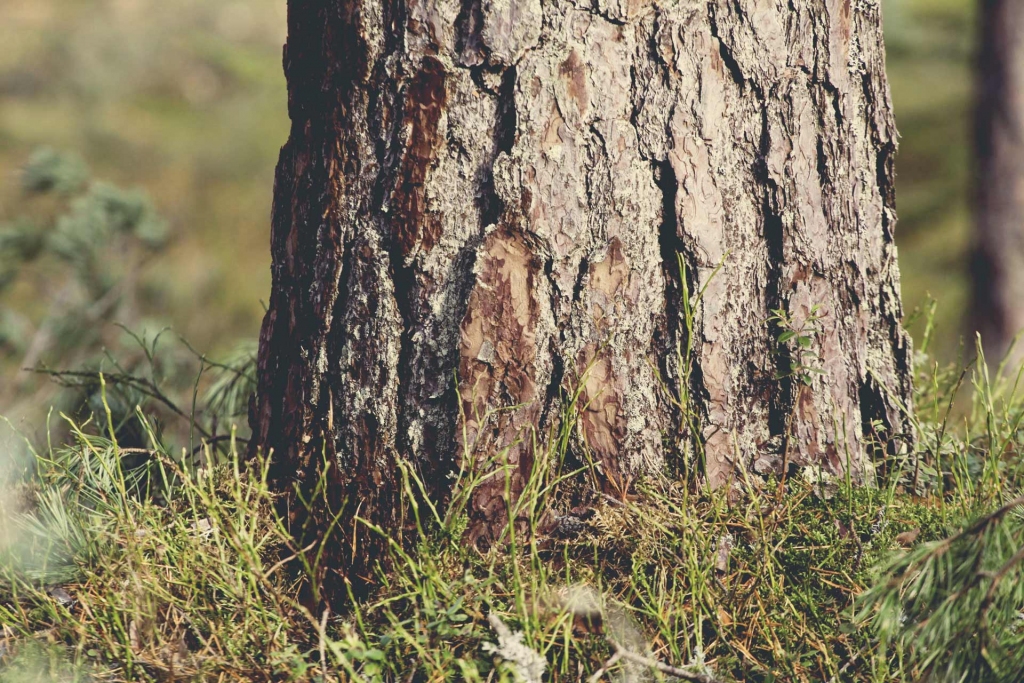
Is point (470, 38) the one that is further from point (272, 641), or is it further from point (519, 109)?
point (272, 641)

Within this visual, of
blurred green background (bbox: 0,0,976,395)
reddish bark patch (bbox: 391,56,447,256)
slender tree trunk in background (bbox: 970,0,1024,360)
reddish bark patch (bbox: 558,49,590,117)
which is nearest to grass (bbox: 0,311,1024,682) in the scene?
reddish bark patch (bbox: 391,56,447,256)

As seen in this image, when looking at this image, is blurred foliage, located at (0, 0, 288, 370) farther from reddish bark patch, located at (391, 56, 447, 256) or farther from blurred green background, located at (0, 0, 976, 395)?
reddish bark patch, located at (391, 56, 447, 256)

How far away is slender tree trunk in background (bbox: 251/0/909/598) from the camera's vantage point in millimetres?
1229

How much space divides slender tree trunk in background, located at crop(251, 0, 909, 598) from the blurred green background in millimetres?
3774

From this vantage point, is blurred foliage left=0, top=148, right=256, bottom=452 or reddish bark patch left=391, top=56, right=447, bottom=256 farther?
blurred foliage left=0, top=148, right=256, bottom=452

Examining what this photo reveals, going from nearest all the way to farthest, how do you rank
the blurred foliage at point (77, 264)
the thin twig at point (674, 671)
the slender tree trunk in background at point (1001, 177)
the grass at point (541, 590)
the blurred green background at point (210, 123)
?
the thin twig at point (674, 671)
the grass at point (541, 590)
the blurred foliage at point (77, 264)
the slender tree trunk in background at point (1001, 177)
the blurred green background at point (210, 123)

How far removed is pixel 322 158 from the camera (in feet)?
4.34

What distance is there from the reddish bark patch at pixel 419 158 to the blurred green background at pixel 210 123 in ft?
12.6

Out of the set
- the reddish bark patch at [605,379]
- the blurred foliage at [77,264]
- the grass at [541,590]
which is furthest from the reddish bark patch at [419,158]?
the blurred foliage at [77,264]

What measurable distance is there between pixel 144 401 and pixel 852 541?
4.95 ft

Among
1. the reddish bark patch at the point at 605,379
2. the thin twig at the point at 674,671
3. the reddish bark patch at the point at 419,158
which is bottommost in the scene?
the thin twig at the point at 674,671

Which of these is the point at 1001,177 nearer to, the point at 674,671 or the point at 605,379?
the point at 605,379

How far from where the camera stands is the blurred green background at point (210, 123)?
6.70 meters

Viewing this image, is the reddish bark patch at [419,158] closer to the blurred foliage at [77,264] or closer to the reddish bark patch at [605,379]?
the reddish bark patch at [605,379]
